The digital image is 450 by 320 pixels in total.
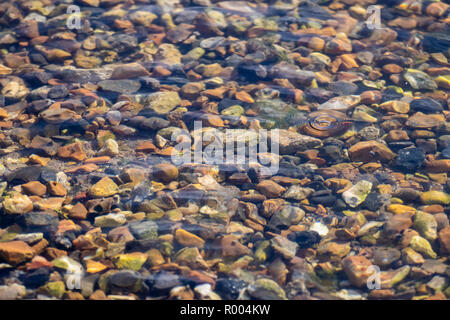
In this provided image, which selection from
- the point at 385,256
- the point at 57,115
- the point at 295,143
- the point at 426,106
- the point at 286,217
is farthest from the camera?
the point at 426,106

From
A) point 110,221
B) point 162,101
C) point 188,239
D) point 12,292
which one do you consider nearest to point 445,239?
point 188,239

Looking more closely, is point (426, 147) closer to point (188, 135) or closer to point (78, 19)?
→ point (188, 135)

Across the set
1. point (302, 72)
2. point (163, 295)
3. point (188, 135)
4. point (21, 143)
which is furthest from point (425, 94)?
point (21, 143)

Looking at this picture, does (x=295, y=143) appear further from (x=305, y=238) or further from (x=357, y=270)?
(x=357, y=270)

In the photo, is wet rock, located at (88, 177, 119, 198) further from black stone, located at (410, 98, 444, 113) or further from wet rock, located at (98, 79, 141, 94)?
black stone, located at (410, 98, 444, 113)

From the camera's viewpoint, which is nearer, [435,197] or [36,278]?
[36,278]

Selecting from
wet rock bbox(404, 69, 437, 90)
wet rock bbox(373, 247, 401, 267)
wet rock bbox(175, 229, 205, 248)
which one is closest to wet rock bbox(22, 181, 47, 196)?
wet rock bbox(175, 229, 205, 248)

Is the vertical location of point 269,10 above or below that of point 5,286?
above

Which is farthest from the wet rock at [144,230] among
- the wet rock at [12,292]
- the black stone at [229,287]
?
the wet rock at [12,292]

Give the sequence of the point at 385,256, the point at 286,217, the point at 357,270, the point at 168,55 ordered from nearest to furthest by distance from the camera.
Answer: the point at 357,270
the point at 385,256
the point at 286,217
the point at 168,55

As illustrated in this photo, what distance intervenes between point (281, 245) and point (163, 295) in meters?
0.86

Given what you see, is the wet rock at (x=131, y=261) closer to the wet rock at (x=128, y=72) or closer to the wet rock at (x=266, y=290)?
the wet rock at (x=266, y=290)

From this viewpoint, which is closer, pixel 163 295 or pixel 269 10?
pixel 163 295

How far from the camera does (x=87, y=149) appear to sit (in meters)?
3.90
